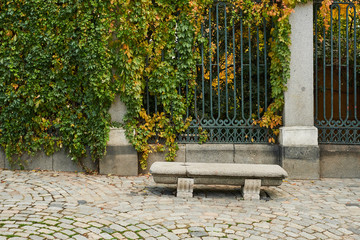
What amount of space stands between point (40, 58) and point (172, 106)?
96.5 inches

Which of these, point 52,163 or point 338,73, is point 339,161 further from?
point 52,163

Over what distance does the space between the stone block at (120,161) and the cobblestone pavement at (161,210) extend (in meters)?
0.31

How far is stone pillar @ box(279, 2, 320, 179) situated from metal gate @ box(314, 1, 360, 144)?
261mm

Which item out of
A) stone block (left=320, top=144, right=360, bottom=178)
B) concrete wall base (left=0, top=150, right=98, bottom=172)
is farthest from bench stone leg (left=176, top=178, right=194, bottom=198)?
stone block (left=320, top=144, right=360, bottom=178)

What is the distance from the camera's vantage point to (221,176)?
5.81 metres

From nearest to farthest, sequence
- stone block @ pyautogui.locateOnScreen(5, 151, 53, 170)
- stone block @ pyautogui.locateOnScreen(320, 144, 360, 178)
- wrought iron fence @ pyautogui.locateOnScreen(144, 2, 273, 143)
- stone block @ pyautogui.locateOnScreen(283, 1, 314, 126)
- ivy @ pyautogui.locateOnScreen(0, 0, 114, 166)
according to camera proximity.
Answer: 1. ivy @ pyautogui.locateOnScreen(0, 0, 114, 166)
2. stone block @ pyautogui.locateOnScreen(283, 1, 314, 126)
3. stone block @ pyautogui.locateOnScreen(320, 144, 360, 178)
4. wrought iron fence @ pyautogui.locateOnScreen(144, 2, 273, 143)
5. stone block @ pyautogui.locateOnScreen(5, 151, 53, 170)

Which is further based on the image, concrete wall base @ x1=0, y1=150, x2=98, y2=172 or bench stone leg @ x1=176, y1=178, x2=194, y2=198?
concrete wall base @ x1=0, y1=150, x2=98, y2=172

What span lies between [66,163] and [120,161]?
1018 mm

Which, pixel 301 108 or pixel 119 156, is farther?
pixel 119 156

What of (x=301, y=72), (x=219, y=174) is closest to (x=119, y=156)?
(x=219, y=174)

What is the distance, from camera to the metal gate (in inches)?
288

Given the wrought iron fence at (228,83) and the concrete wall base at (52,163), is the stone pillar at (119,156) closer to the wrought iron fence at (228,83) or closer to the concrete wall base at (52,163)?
the concrete wall base at (52,163)

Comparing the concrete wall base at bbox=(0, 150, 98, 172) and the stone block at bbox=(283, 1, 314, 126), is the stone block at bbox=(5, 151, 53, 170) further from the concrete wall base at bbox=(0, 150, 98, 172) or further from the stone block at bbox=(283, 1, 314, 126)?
the stone block at bbox=(283, 1, 314, 126)

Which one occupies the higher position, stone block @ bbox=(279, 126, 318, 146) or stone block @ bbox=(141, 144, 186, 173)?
stone block @ bbox=(279, 126, 318, 146)
